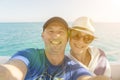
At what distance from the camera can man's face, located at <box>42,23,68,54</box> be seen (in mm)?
1572

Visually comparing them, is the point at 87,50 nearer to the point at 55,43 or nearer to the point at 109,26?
the point at 55,43

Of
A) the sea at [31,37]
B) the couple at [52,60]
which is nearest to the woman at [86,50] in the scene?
the couple at [52,60]

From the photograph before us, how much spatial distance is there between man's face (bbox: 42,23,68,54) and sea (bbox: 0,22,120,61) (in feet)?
16.0

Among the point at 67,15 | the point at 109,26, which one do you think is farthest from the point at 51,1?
the point at 109,26

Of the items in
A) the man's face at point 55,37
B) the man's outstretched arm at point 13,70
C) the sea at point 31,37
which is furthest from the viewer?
the sea at point 31,37

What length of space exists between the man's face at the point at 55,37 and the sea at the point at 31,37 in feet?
16.0

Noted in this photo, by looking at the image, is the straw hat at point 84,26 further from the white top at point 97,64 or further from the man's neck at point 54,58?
the man's neck at point 54,58

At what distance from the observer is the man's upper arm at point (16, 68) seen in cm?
121

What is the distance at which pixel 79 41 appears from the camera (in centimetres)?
174

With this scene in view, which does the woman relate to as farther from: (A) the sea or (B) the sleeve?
(A) the sea

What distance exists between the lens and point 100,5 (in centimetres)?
691

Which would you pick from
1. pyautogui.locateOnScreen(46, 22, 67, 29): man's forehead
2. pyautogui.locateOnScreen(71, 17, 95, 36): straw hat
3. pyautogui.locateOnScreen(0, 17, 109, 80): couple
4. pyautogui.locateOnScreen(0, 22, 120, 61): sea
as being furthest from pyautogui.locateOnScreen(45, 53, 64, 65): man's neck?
pyautogui.locateOnScreen(0, 22, 120, 61): sea

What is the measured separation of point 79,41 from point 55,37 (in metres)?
0.23

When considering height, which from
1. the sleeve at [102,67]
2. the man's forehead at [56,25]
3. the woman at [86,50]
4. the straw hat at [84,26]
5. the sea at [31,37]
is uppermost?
the man's forehead at [56,25]
